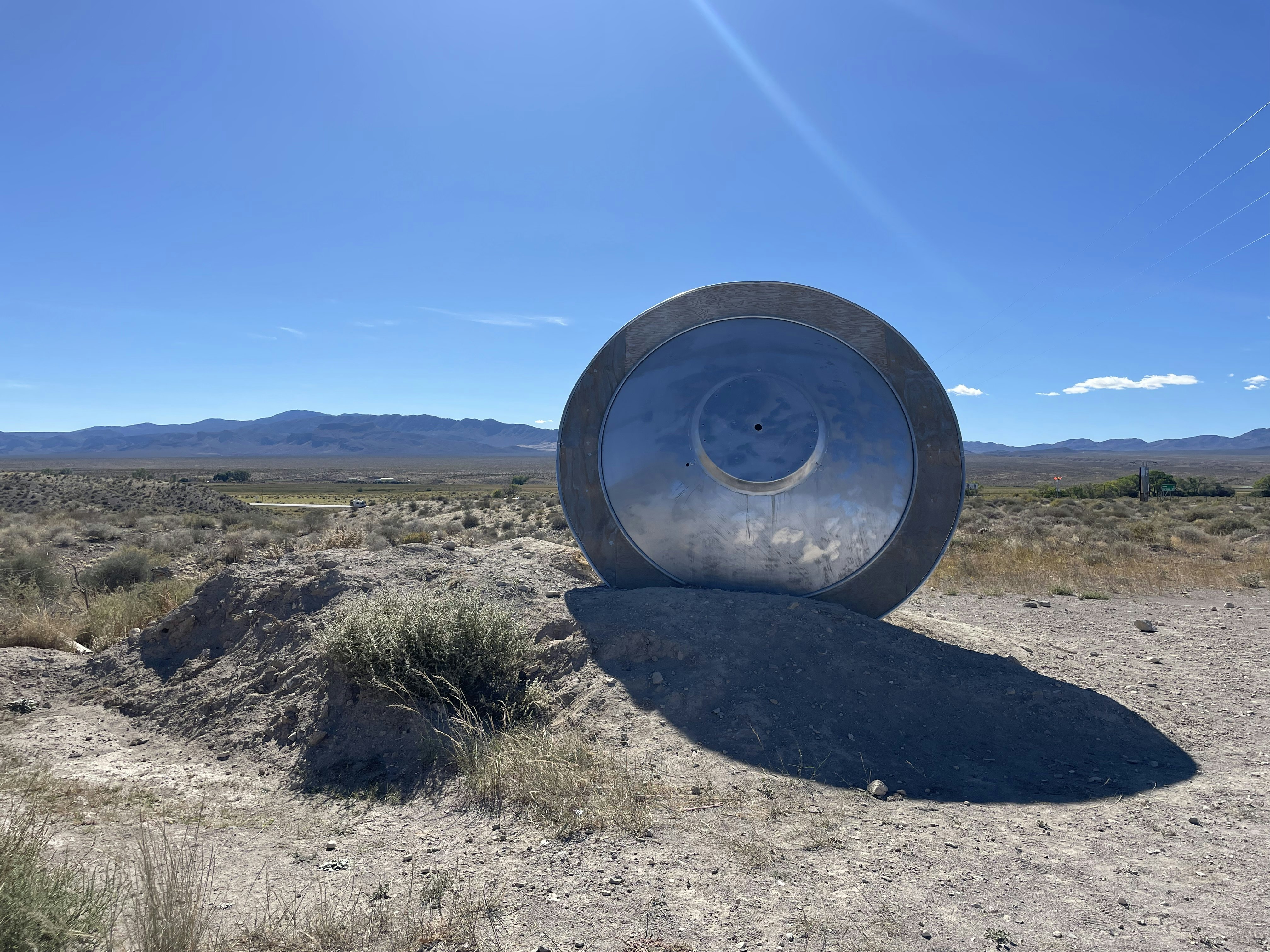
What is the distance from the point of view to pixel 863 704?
665 centimetres

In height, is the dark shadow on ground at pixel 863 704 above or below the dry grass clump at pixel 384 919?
above

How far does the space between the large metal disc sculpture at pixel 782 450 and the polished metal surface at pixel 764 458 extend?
0.6 inches

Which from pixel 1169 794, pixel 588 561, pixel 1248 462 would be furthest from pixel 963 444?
pixel 1248 462

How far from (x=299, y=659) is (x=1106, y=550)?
17.4 meters

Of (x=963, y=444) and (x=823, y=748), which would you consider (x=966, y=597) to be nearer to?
(x=963, y=444)

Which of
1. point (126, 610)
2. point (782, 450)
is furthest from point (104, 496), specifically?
point (782, 450)

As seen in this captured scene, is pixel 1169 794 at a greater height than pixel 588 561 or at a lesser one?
lesser

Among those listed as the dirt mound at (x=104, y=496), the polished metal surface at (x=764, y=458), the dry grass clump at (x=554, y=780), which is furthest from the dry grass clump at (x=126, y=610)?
the dirt mound at (x=104, y=496)

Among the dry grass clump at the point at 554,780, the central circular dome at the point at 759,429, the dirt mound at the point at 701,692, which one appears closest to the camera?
the dry grass clump at the point at 554,780

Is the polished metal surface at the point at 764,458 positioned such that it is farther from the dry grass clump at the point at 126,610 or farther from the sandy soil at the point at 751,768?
the dry grass clump at the point at 126,610

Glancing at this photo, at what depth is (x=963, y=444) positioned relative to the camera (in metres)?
7.99

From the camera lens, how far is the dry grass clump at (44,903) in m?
3.07

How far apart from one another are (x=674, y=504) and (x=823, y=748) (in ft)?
11.0

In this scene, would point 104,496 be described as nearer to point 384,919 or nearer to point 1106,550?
point 384,919
